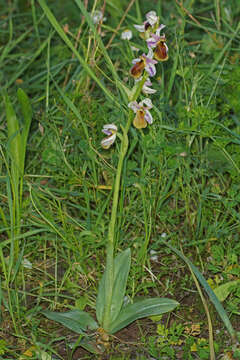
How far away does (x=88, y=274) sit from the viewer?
5.75ft

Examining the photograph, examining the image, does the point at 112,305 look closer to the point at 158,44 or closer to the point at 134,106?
the point at 134,106

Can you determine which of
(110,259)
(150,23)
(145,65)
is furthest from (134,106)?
(110,259)

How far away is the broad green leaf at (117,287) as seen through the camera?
1.56 metres

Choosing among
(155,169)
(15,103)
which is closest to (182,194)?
(155,169)

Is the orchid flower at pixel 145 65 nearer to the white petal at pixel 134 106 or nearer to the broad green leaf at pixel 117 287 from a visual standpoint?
the white petal at pixel 134 106

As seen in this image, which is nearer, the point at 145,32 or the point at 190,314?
the point at 145,32

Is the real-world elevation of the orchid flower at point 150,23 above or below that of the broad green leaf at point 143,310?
above

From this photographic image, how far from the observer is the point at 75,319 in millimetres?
1573

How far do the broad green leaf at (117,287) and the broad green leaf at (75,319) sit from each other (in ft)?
0.10

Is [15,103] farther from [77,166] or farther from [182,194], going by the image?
[182,194]

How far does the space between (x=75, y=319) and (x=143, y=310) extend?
0.63 feet

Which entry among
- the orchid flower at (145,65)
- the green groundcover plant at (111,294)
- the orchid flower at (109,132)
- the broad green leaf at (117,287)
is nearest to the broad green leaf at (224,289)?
the green groundcover plant at (111,294)

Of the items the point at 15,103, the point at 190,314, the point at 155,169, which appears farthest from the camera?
the point at 15,103

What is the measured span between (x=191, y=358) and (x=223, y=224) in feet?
1.64
